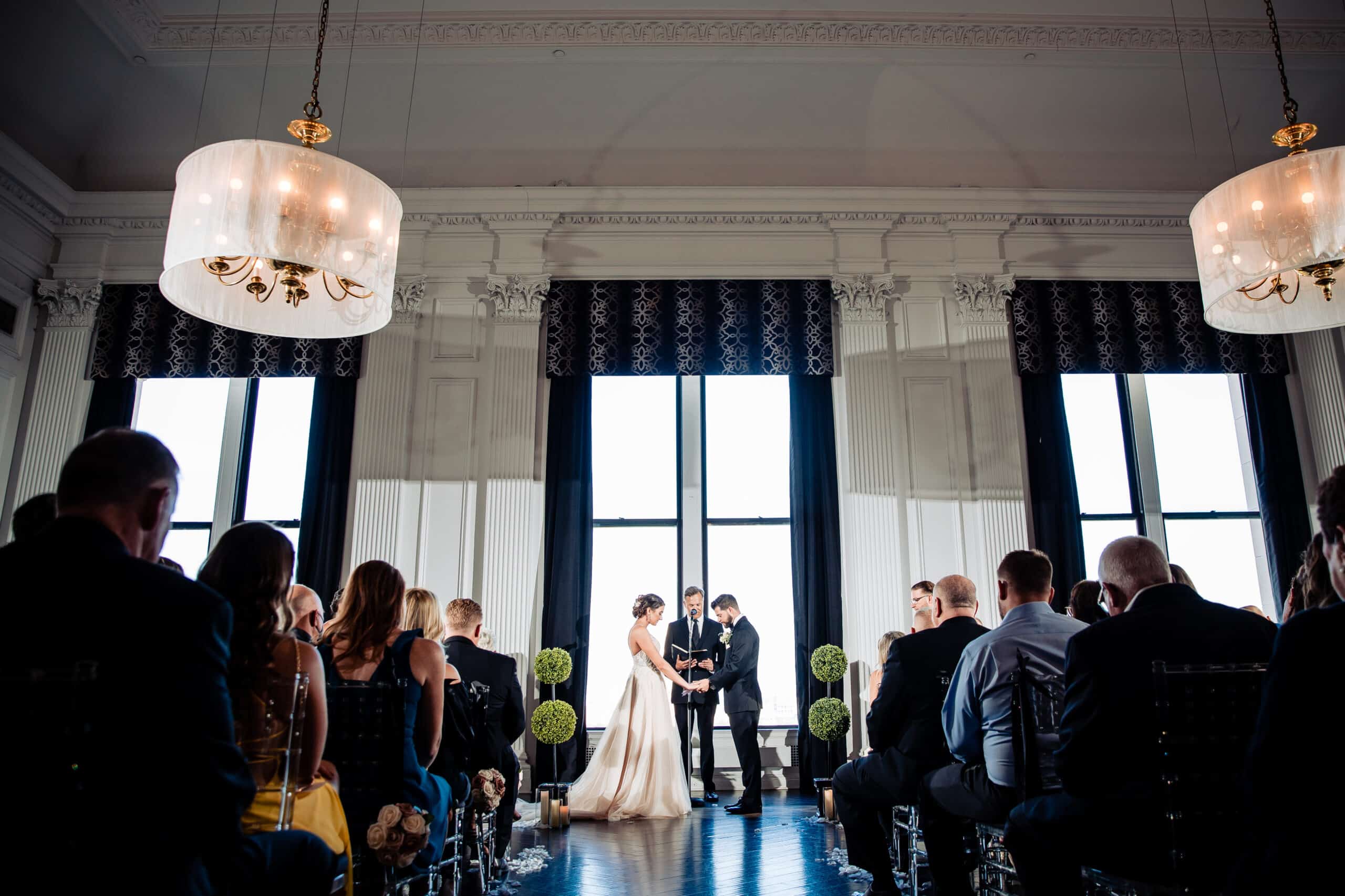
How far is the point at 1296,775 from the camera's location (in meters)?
1.27

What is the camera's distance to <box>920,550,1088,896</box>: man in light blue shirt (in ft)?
9.06

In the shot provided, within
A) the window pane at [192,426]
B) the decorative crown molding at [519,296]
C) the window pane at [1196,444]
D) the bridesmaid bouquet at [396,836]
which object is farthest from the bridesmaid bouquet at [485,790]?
the window pane at [1196,444]

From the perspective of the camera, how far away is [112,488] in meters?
1.48

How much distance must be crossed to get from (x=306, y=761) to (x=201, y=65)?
7.06 meters

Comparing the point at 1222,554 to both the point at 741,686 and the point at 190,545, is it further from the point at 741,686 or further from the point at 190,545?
the point at 190,545

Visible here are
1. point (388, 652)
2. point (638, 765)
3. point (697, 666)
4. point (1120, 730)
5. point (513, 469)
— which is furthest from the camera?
point (513, 469)

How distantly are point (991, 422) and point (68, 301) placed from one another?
807 centimetres

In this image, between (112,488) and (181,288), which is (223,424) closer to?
(181,288)

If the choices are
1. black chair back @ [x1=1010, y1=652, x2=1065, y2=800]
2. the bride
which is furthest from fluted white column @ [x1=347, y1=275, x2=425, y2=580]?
black chair back @ [x1=1010, y1=652, x2=1065, y2=800]

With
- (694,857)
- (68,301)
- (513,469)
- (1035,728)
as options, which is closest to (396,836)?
(1035,728)

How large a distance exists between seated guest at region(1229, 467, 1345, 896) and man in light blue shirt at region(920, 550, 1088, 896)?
4.42 feet

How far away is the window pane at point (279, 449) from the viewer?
7.68m

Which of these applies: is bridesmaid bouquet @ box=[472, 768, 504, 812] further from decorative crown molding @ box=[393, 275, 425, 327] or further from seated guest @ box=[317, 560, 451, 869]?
decorative crown molding @ box=[393, 275, 425, 327]

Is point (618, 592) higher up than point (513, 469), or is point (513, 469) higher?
point (513, 469)
